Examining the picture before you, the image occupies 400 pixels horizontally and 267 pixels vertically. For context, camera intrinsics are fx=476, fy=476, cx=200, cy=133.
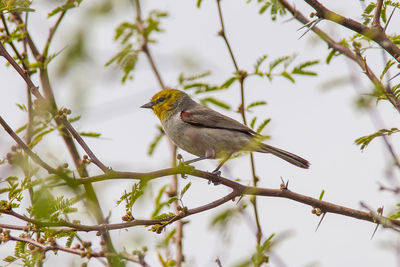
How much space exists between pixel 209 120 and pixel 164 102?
1.04 meters

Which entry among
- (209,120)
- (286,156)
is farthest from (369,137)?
(209,120)

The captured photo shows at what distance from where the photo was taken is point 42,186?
142 centimetres

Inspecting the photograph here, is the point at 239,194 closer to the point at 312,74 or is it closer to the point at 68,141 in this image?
the point at 312,74

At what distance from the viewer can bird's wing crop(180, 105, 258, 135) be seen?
19.5ft

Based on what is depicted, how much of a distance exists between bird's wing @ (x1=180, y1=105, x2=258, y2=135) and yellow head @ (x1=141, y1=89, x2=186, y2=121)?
470 millimetres

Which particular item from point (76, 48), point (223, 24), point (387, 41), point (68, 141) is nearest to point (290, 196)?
point (387, 41)

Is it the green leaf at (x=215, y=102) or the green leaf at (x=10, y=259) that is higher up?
the green leaf at (x=215, y=102)

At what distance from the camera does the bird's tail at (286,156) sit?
17.7ft

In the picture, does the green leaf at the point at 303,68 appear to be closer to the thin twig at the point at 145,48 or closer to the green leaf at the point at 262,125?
the green leaf at the point at 262,125

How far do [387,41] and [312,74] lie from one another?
1590 mm

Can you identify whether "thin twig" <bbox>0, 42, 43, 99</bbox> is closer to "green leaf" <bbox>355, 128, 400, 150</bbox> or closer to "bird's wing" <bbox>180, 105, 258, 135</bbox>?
"green leaf" <bbox>355, 128, 400, 150</bbox>

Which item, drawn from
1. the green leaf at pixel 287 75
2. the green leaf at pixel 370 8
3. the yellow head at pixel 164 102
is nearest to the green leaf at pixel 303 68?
the green leaf at pixel 287 75

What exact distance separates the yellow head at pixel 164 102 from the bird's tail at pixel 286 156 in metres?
1.59

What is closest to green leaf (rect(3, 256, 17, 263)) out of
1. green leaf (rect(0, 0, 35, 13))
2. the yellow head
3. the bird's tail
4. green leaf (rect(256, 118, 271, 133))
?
green leaf (rect(0, 0, 35, 13))
